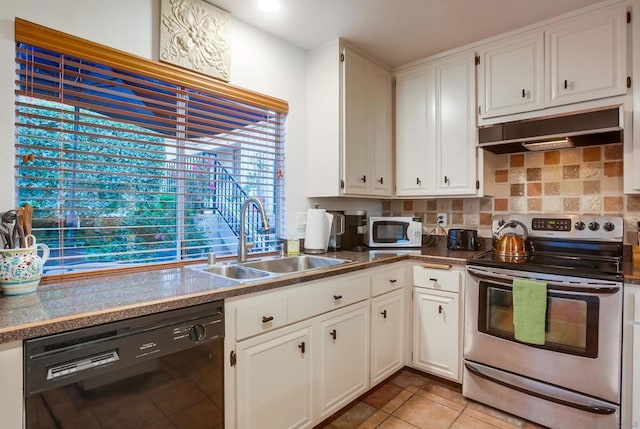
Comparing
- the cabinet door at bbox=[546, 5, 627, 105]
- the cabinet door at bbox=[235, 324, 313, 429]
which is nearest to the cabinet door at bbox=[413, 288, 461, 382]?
the cabinet door at bbox=[235, 324, 313, 429]

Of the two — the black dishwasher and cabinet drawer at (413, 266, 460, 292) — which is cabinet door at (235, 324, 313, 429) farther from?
cabinet drawer at (413, 266, 460, 292)

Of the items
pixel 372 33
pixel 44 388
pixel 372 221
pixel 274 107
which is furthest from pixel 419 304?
pixel 44 388

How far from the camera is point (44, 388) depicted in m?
1.01

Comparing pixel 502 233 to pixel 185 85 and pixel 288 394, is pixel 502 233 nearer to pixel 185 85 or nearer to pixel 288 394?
pixel 288 394

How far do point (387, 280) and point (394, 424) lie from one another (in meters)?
0.83

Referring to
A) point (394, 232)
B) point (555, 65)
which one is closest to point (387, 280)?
point (394, 232)

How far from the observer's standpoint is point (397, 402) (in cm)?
219

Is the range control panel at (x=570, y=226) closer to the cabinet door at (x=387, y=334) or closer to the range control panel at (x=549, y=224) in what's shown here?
the range control panel at (x=549, y=224)

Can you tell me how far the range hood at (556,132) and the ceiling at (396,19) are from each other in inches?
26.2

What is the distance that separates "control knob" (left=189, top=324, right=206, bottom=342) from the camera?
4.33 feet

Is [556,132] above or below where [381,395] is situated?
above

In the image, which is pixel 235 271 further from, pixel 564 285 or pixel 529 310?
pixel 564 285

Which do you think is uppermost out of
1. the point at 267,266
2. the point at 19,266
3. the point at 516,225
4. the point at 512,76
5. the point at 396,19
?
the point at 396,19

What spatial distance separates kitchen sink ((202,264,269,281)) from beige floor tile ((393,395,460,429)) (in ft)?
3.90
